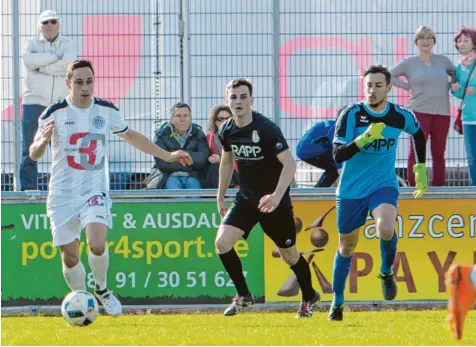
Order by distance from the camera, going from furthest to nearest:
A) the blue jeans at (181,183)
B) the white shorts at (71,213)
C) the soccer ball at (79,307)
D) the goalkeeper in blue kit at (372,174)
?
the blue jeans at (181,183) < the goalkeeper in blue kit at (372,174) < the white shorts at (71,213) < the soccer ball at (79,307)

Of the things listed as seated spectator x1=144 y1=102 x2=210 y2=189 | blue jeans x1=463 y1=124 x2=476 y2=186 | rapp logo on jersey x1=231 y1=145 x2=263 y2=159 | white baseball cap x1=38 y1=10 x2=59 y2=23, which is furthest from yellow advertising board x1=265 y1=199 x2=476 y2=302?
white baseball cap x1=38 y1=10 x2=59 y2=23

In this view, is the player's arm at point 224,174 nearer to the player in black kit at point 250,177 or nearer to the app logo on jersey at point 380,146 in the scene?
the player in black kit at point 250,177

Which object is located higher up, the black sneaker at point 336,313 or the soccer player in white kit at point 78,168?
the soccer player in white kit at point 78,168

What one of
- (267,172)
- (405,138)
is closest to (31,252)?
(267,172)

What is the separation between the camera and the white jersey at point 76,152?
440 inches

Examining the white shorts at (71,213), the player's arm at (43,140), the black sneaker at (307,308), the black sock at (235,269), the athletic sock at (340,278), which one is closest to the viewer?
the player's arm at (43,140)

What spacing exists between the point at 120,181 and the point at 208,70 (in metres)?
1.63

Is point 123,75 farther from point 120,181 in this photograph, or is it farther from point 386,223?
point 386,223

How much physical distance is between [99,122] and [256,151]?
151 cm

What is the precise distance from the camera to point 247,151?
11617 mm

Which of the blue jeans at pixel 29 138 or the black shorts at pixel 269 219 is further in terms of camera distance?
the blue jeans at pixel 29 138

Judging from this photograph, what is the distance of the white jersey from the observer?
11.2 m

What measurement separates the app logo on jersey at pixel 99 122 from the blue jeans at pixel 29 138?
266cm

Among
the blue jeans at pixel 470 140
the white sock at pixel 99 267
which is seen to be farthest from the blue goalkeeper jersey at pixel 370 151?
the blue jeans at pixel 470 140
